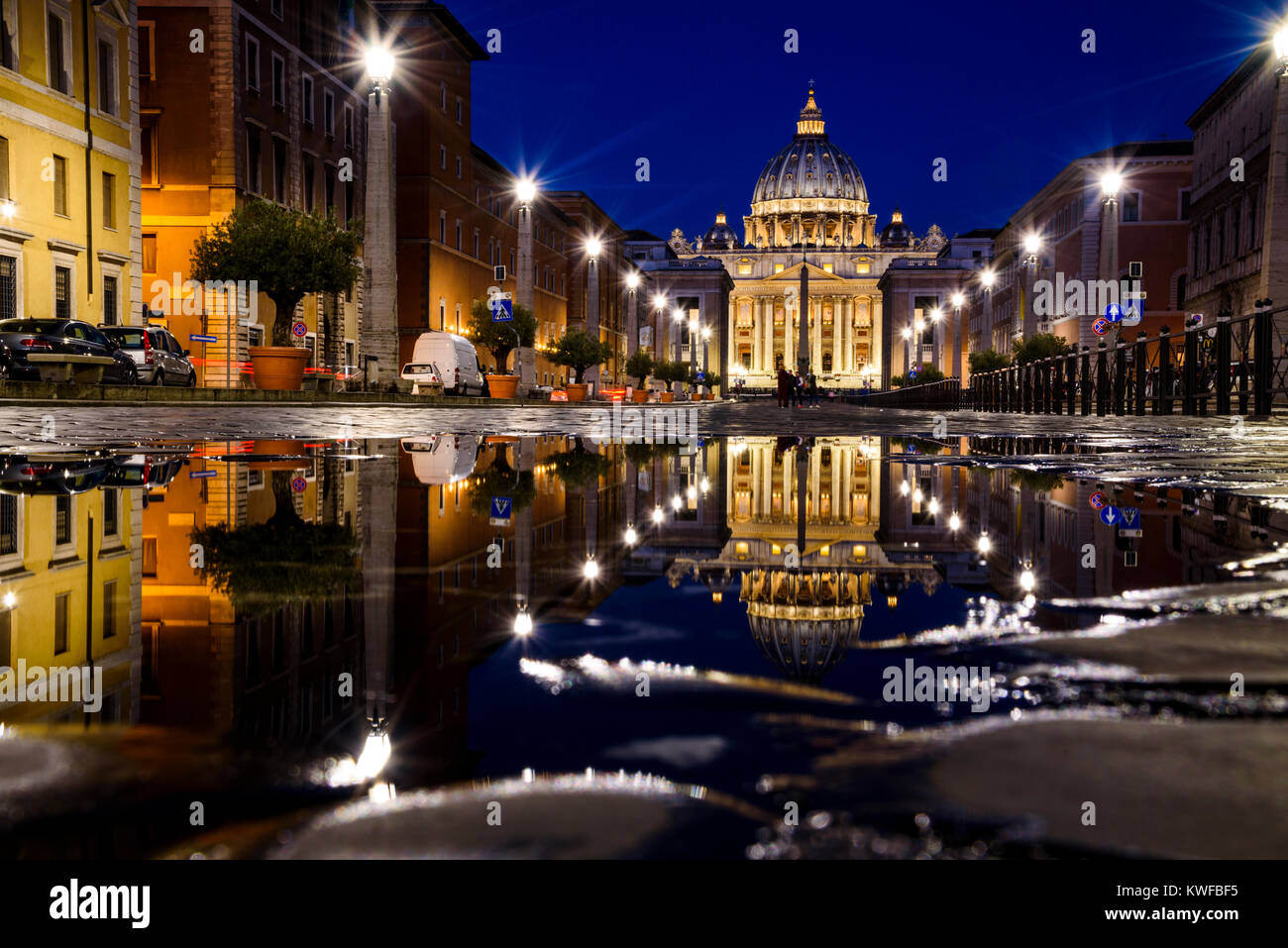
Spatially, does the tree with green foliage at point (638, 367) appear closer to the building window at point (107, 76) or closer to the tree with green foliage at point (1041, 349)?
the tree with green foliage at point (1041, 349)

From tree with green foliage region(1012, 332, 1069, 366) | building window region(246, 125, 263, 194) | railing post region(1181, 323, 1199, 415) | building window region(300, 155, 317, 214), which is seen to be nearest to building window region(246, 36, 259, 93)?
building window region(246, 125, 263, 194)

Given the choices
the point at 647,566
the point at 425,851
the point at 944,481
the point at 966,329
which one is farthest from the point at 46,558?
the point at 966,329

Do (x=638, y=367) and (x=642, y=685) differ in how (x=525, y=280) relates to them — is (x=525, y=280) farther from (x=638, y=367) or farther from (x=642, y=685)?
(x=642, y=685)

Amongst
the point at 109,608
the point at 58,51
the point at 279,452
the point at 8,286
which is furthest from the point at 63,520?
the point at 58,51

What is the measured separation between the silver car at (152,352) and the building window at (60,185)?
3947 mm

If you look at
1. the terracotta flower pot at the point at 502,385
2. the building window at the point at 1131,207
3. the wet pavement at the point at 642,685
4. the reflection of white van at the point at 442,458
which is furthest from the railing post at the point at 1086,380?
the building window at the point at 1131,207

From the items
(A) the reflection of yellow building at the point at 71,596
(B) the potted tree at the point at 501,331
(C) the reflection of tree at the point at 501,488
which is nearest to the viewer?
(A) the reflection of yellow building at the point at 71,596

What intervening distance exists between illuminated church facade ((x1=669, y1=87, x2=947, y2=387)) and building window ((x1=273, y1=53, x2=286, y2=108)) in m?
109

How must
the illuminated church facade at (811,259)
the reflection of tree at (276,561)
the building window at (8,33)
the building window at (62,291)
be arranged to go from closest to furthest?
the reflection of tree at (276,561) < the building window at (8,33) < the building window at (62,291) < the illuminated church facade at (811,259)

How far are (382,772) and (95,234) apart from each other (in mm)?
29075

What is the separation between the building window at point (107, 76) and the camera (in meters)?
27.2

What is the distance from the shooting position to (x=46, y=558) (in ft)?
8.76

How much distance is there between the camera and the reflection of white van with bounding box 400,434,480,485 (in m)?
5.64
